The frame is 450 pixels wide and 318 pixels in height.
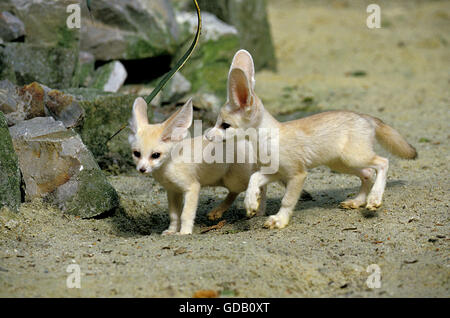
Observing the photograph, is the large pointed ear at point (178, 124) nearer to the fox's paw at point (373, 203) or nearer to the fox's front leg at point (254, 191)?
the fox's front leg at point (254, 191)

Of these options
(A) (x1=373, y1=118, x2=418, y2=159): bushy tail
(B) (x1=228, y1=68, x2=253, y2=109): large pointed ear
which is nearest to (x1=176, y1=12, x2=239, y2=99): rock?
(A) (x1=373, y1=118, x2=418, y2=159): bushy tail

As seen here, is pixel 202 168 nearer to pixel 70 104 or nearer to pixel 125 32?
pixel 70 104

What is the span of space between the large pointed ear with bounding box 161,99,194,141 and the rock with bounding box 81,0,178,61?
3286 mm

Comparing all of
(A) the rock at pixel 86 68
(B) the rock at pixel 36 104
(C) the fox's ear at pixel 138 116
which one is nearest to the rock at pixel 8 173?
(B) the rock at pixel 36 104

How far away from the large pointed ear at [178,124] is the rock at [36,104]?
1.27 m

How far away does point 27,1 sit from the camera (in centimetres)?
597

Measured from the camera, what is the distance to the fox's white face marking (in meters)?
3.87

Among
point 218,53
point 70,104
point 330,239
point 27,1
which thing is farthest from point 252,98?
point 218,53

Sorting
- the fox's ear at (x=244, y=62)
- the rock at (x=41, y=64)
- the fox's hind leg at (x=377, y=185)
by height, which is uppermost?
the fox's ear at (x=244, y=62)

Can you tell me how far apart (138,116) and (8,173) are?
97 cm

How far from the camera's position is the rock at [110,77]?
20.9 ft

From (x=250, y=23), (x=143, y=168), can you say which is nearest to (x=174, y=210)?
(x=143, y=168)

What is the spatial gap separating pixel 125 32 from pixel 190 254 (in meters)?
4.35

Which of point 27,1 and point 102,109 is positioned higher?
point 27,1
